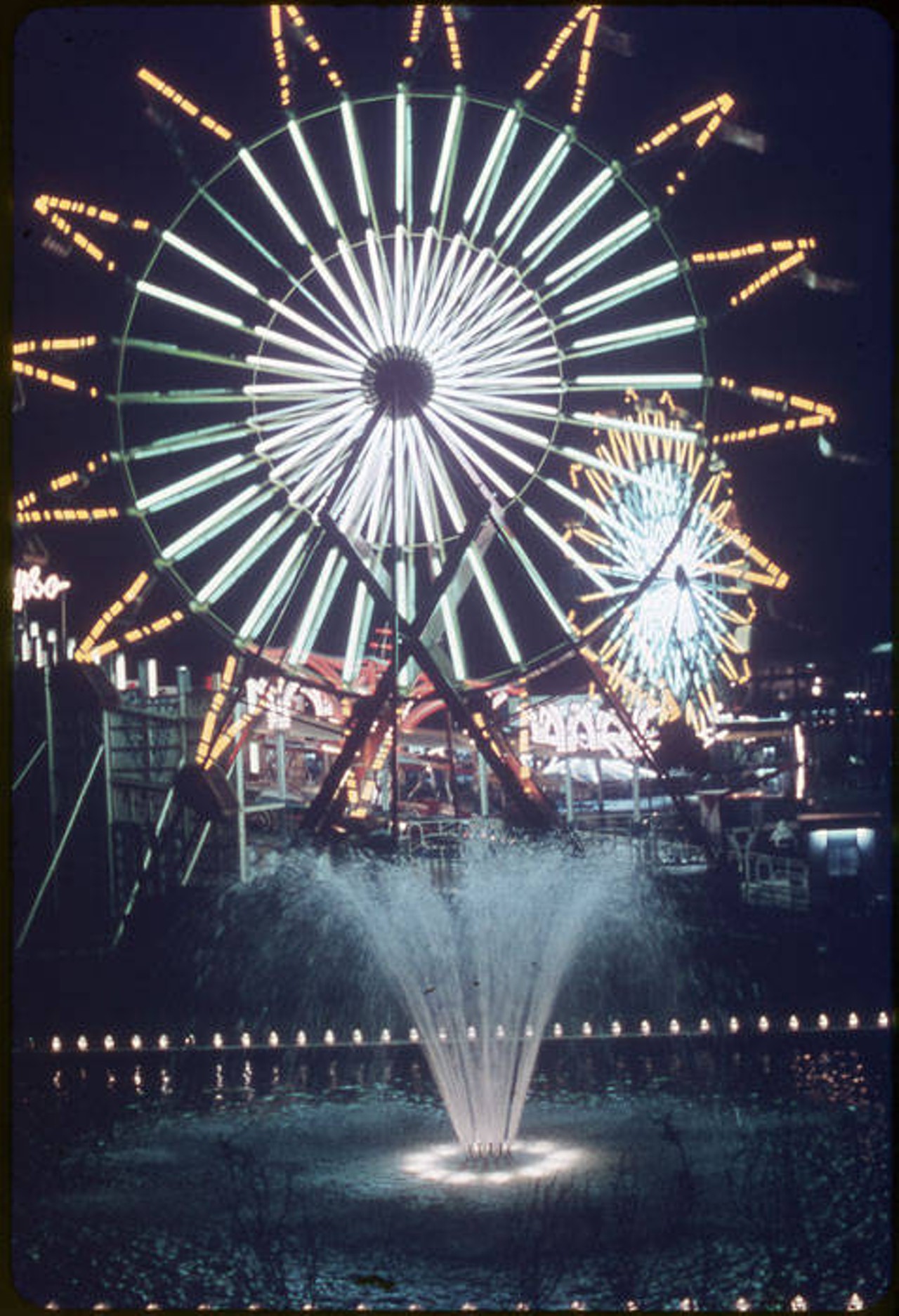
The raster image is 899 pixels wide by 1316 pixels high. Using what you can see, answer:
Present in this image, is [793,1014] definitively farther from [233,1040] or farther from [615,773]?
[615,773]

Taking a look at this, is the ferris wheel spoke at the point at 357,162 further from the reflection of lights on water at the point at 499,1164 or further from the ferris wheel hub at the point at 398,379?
the reflection of lights on water at the point at 499,1164

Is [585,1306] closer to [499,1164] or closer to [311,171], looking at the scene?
[499,1164]

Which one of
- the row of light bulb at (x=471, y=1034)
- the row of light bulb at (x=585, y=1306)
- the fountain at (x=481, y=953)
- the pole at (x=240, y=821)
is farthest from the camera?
the pole at (x=240, y=821)

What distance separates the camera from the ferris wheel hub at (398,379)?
25375 millimetres

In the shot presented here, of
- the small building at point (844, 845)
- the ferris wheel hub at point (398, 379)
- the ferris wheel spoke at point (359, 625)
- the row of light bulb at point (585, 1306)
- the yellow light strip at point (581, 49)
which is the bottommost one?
the row of light bulb at point (585, 1306)

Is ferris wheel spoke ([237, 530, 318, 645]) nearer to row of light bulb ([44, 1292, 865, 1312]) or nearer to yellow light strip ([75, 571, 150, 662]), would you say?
yellow light strip ([75, 571, 150, 662])

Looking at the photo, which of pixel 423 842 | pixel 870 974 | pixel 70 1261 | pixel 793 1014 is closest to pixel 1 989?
pixel 70 1261

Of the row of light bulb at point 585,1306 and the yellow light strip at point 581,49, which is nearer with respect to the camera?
the row of light bulb at point 585,1306

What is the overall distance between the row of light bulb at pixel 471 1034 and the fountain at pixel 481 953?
225mm

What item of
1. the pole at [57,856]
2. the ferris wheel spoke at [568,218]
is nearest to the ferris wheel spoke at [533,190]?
the ferris wheel spoke at [568,218]

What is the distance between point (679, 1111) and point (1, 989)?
6780mm

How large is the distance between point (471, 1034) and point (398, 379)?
38.7 feet

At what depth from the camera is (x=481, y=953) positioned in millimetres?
20766

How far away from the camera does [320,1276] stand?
1053 centimetres
